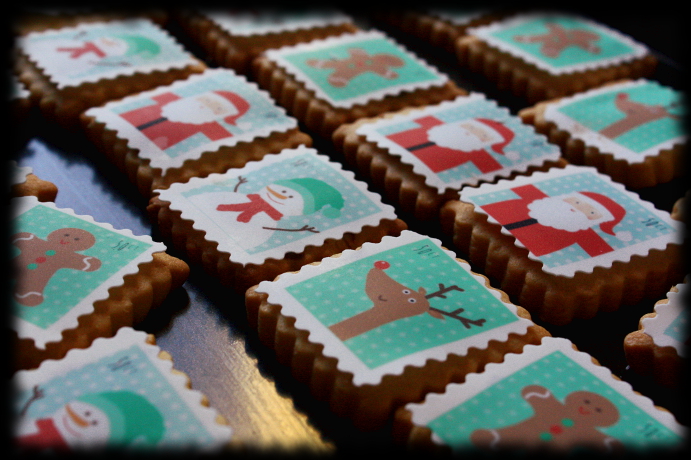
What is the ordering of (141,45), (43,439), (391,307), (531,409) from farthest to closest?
(141,45) → (391,307) → (531,409) → (43,439)

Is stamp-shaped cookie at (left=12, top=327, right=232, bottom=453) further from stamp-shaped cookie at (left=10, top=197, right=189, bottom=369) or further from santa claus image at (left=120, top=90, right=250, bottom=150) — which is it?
santa claus image at (left=120, top=90, right=250, bottom=150)

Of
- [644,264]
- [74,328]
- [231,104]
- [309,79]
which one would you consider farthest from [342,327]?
[309,79]

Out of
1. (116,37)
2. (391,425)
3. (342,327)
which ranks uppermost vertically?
(116,37)

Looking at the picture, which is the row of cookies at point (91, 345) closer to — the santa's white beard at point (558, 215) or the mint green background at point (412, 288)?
the mint green background at point (412, 288)

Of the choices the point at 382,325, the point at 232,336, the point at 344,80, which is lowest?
the point at 232,336

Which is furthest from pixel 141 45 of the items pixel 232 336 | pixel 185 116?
pixel 232 336

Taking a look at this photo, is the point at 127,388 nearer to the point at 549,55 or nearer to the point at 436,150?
the point at 436,150

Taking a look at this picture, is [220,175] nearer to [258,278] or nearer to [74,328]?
[258,278]
